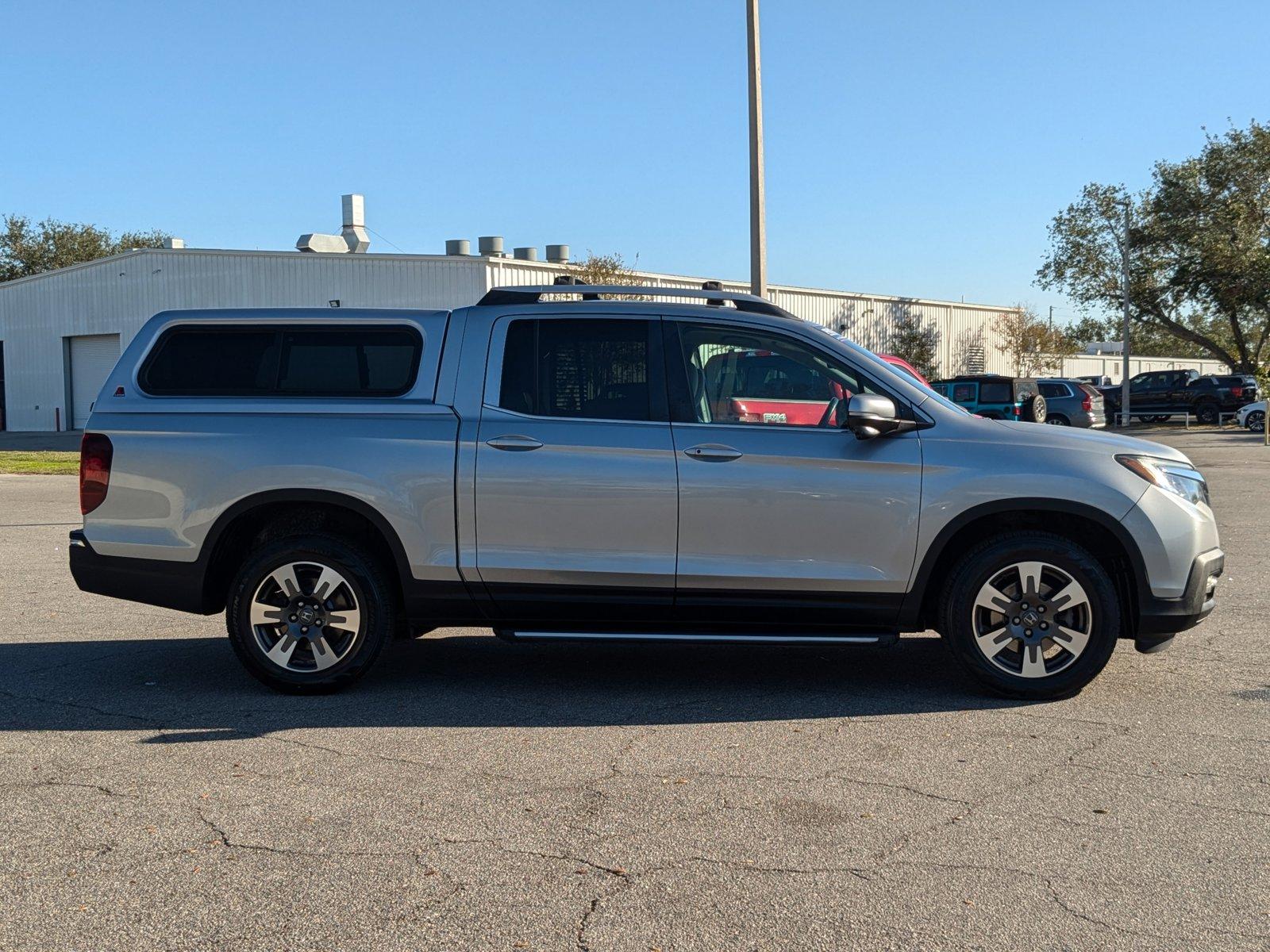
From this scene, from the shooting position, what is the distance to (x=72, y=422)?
4253 cm

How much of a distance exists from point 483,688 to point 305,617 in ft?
3.20

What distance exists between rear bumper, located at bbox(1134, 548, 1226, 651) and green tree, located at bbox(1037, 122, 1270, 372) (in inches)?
1812

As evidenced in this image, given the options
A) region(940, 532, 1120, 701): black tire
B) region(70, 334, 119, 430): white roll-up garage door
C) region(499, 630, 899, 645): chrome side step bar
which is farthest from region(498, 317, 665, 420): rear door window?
region(70, 334, 119, 430): white roll-up garage door

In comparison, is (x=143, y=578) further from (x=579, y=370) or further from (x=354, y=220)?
(x=354, y=220)

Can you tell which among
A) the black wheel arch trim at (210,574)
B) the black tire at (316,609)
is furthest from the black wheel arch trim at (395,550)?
the black tire at (316,609)

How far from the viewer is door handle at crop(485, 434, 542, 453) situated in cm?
606

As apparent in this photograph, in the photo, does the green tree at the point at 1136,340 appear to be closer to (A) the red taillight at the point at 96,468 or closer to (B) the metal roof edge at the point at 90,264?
(B) the metal roof edge at the point at 90,264

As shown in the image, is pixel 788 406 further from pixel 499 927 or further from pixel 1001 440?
pixel 499 927

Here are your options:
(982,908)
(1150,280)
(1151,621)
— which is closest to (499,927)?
(982,908)

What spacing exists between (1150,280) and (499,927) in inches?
2108

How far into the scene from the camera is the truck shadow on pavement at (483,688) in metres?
5.87

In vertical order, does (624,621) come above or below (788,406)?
below

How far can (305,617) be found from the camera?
20.4ft

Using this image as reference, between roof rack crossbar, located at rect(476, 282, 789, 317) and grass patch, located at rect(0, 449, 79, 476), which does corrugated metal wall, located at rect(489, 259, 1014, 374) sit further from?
roof rack crossbar, located at rect(476, 282, 789, 317)
